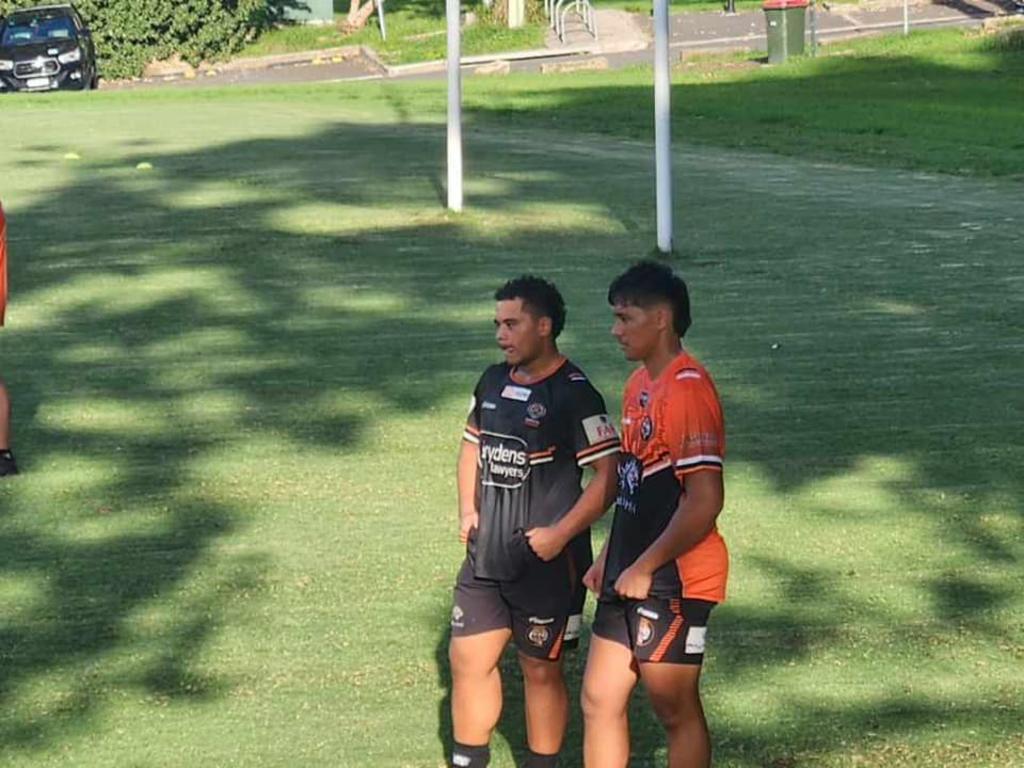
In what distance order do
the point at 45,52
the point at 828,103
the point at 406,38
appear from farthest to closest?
the point at 406,38
the point at 45,52
the point at 828,103

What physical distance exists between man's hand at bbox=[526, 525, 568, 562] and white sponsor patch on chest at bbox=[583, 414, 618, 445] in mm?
278

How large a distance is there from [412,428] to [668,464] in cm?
581

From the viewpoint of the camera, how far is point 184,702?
7.17 meters

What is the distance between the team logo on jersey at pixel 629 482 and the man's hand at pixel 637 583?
21cm

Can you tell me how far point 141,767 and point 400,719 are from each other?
2.93ft

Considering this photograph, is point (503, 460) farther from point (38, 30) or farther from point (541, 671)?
point (38, 30)

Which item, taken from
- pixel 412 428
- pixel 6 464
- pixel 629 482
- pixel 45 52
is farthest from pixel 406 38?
pixel 629 482

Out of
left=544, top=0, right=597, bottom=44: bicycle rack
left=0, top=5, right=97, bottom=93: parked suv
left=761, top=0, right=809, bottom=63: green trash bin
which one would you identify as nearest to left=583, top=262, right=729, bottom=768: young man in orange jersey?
left=761, top=0, right=809, bottom=63: green trash bin

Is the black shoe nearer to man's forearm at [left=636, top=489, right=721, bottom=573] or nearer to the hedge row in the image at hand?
man's forearm at [left=636, top=489, right=721, bottom=573]

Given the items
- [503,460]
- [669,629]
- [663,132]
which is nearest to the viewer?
[669,629]

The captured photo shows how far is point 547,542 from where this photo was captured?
586 cm

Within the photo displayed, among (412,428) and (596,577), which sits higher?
(596,577)

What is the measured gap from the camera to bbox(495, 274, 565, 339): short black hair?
5.93 m

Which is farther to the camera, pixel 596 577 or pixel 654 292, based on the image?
pixel 596 577
